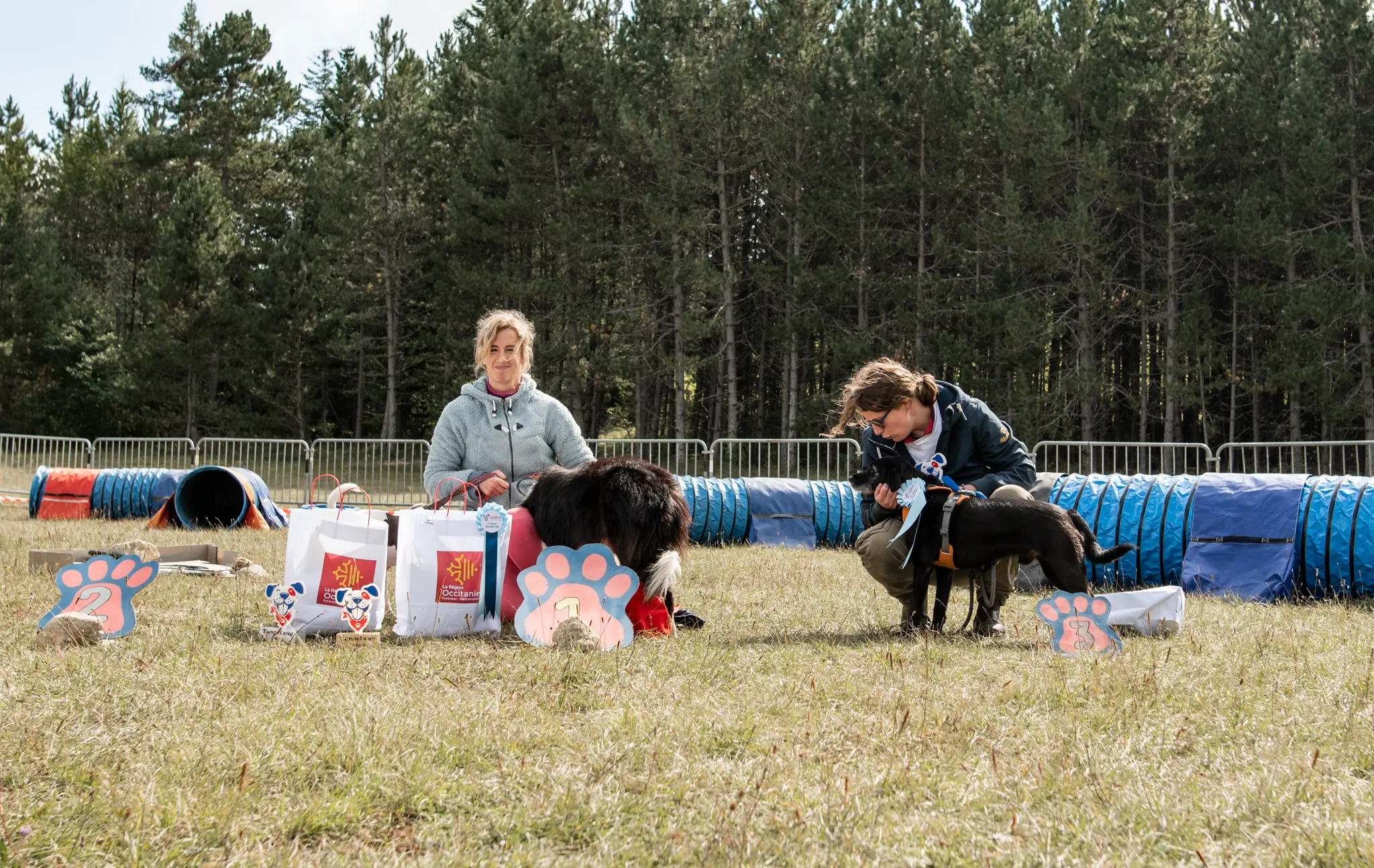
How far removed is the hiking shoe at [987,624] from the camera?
4.40m

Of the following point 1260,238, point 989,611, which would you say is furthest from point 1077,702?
point 1260,238

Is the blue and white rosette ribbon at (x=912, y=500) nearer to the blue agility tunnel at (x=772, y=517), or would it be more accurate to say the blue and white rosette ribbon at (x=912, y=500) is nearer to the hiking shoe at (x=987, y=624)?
the hiking shoe at (x=987, y=624)

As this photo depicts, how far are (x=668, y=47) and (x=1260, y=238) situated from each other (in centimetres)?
1125

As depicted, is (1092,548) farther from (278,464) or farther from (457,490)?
(278,464)

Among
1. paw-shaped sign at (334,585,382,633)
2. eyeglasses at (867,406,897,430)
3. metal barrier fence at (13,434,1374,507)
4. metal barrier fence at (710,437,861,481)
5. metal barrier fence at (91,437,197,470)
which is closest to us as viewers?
paw-shaped sign at (334,585,382,633)

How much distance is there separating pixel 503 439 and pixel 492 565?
0.92 m

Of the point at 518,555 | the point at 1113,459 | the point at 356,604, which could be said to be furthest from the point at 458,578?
the point at 1113,459

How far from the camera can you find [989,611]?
446 centimetres

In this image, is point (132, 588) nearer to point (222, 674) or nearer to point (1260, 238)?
point (222, 674)

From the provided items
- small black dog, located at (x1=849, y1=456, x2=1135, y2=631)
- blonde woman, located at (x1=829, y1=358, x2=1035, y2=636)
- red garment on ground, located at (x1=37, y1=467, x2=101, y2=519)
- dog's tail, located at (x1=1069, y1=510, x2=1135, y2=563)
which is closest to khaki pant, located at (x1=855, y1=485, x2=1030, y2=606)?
blonde woman, located at (x1=829, y1=358, x2=1035, y2=636)

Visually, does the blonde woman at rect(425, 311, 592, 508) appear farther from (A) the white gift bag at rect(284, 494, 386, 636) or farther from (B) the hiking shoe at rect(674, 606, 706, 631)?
(B) the hiking shoe at rect(674, 606, 706, 631)

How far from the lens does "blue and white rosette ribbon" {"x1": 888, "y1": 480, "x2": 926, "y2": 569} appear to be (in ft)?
13.9

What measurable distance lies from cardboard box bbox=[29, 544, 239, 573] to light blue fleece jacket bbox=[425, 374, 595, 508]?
225 cm

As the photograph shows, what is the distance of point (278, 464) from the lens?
15.4 meters
